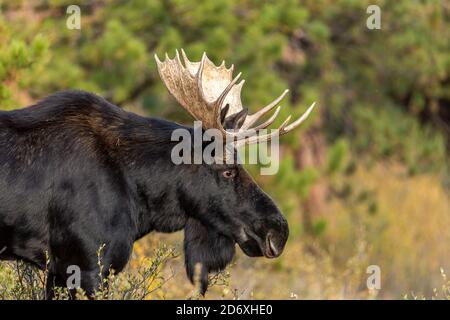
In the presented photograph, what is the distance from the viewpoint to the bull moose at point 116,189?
5.36 meters

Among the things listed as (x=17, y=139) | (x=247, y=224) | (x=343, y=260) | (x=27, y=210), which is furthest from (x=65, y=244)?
(x=343, y=260)

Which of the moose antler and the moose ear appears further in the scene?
the moose ear

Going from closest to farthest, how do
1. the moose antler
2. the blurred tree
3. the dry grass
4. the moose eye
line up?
the moose antler, the moose eye, the blurred tree, the dry grass

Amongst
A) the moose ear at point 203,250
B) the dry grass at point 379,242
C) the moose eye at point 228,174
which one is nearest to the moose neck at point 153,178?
the moose ear at point 203,250

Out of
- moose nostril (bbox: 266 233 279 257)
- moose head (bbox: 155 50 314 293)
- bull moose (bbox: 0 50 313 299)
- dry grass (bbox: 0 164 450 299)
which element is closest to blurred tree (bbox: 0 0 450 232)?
dry grass (bbox: 0 164 450 299)

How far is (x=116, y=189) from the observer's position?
5.50 m

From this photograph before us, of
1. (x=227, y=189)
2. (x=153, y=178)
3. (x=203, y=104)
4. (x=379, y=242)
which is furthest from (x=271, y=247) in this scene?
(x=379, y=242)

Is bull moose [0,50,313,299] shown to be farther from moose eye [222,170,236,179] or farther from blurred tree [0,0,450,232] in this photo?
blurred tree [0,0,450,232]

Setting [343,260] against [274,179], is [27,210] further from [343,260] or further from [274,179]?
[343,260]

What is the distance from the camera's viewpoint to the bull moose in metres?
5.36

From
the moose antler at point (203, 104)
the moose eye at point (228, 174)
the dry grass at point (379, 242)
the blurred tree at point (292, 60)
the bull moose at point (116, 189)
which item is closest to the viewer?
the bull moose at point (116, 189)

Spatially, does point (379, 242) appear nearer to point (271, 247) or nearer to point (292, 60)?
point (292, 60)

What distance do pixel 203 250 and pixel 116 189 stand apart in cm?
74

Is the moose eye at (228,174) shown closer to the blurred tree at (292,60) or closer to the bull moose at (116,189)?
the bull moose at (116,189)
